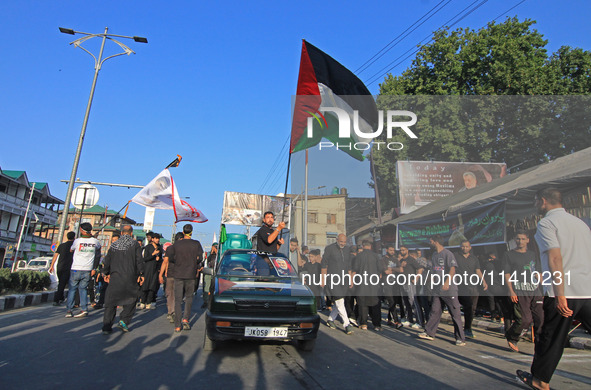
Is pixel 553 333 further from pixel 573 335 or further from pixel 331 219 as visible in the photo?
pixel 331 219

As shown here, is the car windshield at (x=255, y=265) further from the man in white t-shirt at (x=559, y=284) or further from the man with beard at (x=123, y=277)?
the man in white t-shirt at (x=559, y=284)

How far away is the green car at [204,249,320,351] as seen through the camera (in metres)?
4.75

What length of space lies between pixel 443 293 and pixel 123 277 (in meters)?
5.60

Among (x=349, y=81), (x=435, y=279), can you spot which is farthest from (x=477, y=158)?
(x=435, y=279)

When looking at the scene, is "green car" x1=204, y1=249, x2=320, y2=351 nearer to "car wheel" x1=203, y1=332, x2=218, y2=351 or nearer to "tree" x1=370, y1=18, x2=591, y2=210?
"car wheel" x1=203, y1=332, x2=218, y2=351

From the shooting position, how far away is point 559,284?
11.0ft

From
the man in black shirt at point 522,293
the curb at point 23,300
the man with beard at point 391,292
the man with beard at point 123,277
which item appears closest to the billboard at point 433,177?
the man with beard at point 391,292

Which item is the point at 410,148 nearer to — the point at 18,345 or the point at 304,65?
the point at 304,65

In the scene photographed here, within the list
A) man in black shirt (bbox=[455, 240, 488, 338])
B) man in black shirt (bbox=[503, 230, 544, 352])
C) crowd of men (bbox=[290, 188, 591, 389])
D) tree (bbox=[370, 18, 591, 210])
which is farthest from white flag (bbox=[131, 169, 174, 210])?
tree (bbox=[370, 18, 591, 210])

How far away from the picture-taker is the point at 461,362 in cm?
509

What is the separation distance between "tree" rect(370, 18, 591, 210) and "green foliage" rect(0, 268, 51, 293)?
65.5ft

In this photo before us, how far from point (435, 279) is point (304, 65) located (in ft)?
24.2

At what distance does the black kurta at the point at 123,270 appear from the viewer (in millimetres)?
6250

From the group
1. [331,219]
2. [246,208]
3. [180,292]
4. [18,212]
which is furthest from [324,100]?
[18,212]
